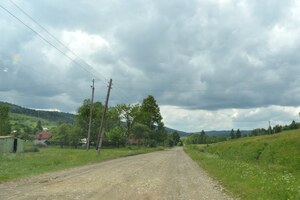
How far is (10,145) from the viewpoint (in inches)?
2982

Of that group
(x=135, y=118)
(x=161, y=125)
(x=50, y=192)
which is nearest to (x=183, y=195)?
(x=50, y=192)

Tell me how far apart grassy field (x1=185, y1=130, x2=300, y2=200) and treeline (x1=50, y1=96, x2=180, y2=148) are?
38001 mm

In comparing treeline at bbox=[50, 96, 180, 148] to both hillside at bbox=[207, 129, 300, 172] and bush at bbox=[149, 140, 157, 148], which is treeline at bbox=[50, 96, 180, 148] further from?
hillside at bbox=[207, 129, 300, 172]

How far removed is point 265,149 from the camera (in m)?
54.1

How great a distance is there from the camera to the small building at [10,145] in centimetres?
7288

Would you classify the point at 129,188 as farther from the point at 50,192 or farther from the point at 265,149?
the point at 265,149

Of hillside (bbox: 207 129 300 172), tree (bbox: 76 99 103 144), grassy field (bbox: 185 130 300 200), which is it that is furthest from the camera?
tree (bbox: 76 99 103 144)

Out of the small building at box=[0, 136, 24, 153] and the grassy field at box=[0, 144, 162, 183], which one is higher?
the small building at box=[0, 136, 24, 153]

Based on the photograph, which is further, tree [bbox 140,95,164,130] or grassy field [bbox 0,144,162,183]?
tree [bbox 140,95,164,130]

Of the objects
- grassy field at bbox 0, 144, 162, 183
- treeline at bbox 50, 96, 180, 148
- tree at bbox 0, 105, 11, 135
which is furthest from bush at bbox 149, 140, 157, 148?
grassy field at bbox 0, 144, 162, 183

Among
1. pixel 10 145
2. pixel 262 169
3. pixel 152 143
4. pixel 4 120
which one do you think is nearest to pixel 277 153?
pixel 262 169

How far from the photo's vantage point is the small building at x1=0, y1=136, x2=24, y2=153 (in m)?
72.9

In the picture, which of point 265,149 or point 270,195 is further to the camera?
point 265,149

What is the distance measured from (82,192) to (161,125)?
381 feet
